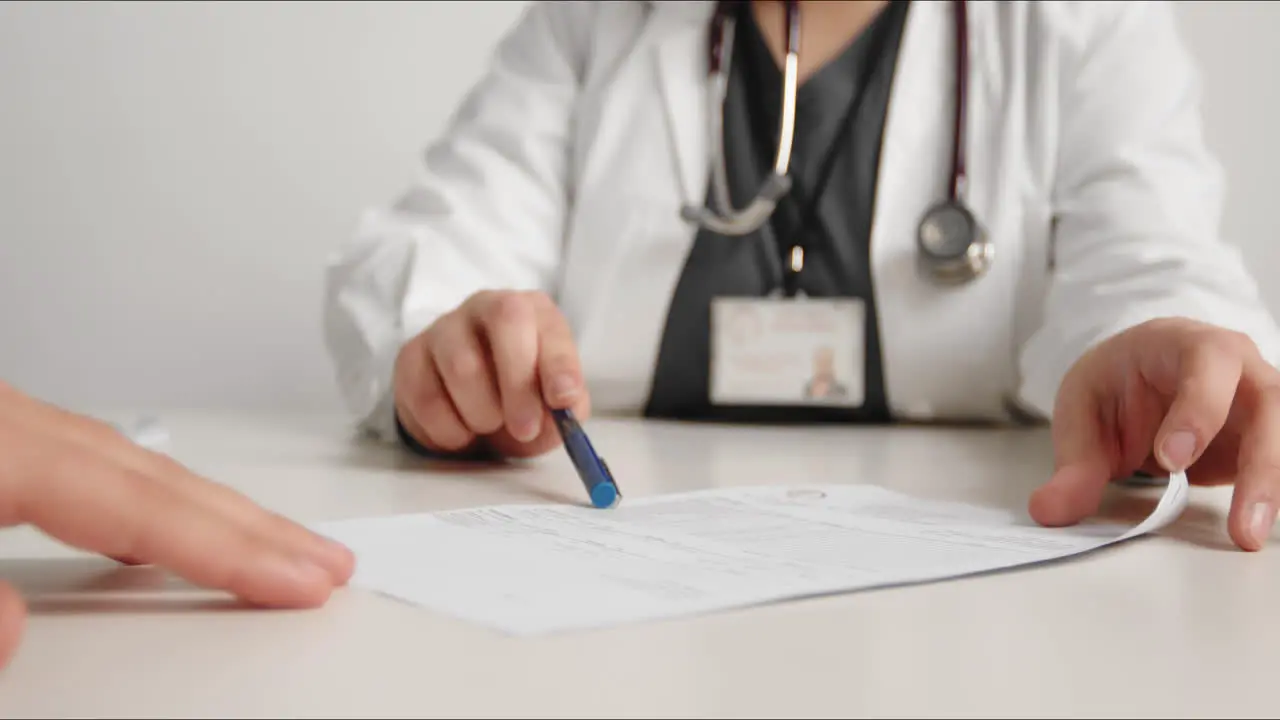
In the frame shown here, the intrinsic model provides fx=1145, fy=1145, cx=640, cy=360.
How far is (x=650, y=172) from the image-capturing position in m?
0.94

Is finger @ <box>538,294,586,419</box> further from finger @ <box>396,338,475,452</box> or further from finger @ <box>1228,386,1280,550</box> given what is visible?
finger @ <box>1228,386,1280,550</box>

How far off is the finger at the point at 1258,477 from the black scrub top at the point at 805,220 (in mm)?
422

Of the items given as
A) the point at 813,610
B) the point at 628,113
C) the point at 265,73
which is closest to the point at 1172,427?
the point at 813,610

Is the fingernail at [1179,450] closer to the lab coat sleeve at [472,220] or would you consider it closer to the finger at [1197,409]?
the finger at [1197,409]

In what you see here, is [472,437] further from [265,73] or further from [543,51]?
[265,73]

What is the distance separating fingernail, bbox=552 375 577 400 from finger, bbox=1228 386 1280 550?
0.95ft

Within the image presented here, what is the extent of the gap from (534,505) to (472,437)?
0.49ft

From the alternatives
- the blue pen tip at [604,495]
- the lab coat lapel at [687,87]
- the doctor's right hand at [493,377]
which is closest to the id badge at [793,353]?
the lab coat lapel at [687,87]

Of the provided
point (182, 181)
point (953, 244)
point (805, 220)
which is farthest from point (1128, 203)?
point (182, 181)

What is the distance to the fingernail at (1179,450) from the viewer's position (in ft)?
1.46

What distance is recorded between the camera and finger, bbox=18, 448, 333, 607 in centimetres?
31

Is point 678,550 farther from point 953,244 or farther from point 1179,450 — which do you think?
point 953,244

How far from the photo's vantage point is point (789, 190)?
2.96ft

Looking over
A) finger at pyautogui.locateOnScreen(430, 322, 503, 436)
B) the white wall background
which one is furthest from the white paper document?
the white wall background
